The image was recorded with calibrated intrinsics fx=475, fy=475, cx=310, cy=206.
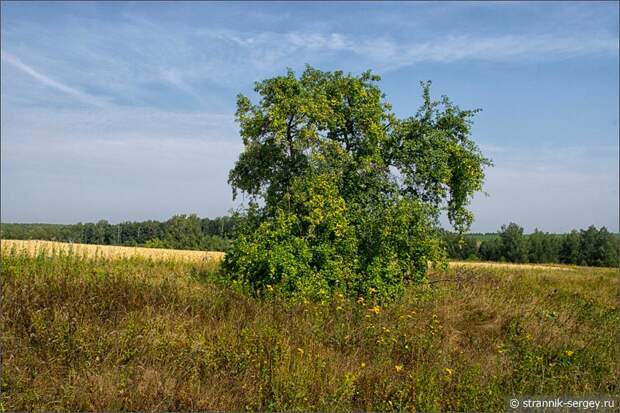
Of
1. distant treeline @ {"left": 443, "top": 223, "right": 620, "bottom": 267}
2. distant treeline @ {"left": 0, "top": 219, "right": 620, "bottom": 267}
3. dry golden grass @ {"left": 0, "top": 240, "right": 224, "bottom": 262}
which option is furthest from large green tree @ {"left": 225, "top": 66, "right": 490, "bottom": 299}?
distant treeline @ {"left": 443, "top": 223, "right": 620, "bottom": 267}

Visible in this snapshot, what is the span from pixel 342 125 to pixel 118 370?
1069 cm

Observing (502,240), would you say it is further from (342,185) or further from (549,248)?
(342,185)

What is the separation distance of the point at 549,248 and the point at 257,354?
120m

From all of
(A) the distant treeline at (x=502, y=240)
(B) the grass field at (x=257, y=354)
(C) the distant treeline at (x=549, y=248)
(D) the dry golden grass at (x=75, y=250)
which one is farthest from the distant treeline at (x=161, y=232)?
(B) the grass field at (x=257, y=354)

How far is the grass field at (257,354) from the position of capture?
249 inches

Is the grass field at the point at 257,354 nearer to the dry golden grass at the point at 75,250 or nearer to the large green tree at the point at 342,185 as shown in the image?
the large green tree at the point at 342,185

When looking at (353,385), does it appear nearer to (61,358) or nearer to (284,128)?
(61,358)

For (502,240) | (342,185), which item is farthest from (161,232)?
(342,185)

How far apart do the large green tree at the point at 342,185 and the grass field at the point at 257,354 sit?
2.24 metres

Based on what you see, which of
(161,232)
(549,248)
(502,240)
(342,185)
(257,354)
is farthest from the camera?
(502,240)

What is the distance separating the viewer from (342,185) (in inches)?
585

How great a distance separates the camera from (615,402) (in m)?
6.96

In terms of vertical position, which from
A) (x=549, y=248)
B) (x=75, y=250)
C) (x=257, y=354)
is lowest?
(x=549, y=248)

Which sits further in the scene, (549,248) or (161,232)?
(549,248)
